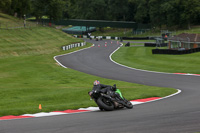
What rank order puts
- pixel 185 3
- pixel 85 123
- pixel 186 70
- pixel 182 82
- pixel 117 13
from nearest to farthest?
pixel 85 123, pixel 182 82, pixel 186 70, pixel 185 3, pixel 117 13

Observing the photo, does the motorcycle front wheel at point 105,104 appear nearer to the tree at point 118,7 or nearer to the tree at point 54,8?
the tree at point 54,8

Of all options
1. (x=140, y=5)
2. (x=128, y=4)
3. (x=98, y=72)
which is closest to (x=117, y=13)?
(x=128, y=4)

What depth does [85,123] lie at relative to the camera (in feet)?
38.5

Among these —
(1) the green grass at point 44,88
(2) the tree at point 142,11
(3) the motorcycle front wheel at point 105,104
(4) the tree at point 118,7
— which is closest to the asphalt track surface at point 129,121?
(3) the motorcycle front wheel at point 105,104

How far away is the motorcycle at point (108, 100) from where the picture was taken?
1412cm

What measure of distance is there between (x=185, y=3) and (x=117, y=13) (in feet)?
118

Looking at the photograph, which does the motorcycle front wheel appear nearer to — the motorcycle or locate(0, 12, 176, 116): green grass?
the motorcycle

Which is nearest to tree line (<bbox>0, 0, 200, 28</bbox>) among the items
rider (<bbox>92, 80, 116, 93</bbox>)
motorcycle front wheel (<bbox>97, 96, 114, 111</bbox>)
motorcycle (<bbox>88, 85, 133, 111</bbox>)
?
rider (<bbox>92, 80, 116, 93</bbox>)

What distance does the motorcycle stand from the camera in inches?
556

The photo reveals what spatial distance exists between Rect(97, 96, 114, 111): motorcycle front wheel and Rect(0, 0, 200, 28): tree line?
82.2 metres

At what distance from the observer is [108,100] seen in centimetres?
1432

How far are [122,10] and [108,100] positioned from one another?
125m

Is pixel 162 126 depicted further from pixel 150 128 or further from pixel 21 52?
pixel 21 52

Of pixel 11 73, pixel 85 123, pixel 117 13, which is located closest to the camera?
pixel 85 123
